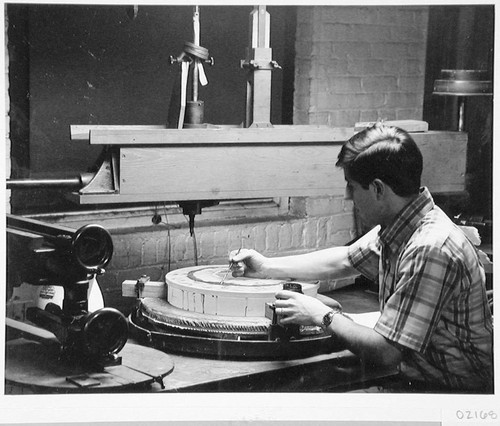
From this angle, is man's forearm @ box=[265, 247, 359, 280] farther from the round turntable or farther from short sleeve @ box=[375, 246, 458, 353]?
short sleeve @ box=[375, 246, 458, 353]

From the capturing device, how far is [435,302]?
6.21 feet

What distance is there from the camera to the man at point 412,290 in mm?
1896


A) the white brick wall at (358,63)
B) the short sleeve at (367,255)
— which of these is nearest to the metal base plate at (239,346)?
the short sleeve at (367,255)

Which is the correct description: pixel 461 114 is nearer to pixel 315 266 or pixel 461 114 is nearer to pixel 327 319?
pixel 315 266

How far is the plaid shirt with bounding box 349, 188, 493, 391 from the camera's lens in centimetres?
189

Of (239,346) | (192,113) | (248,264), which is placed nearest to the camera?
(239,346)

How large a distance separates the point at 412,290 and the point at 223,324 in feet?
1.61

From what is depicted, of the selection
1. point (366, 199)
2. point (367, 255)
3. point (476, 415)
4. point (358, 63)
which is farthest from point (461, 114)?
point (476, 415)

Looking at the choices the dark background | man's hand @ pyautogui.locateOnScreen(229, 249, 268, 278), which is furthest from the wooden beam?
man's hand @ pyautogui.locateOnScreen(229, 249, 268, 278)

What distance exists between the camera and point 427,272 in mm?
1893

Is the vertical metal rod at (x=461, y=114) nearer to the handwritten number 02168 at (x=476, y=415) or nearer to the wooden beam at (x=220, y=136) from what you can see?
the wooden beam at (x=220, y=136)

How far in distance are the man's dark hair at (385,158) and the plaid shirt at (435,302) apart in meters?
0.07

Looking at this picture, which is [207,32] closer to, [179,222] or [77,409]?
[179,222]

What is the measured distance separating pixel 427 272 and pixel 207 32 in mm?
1332
